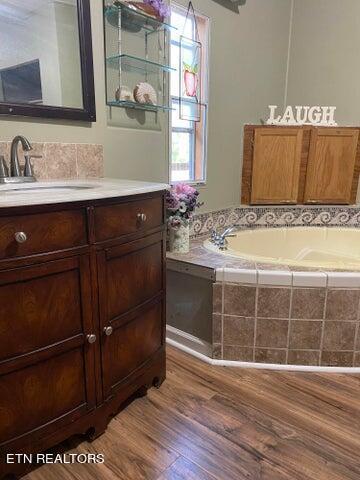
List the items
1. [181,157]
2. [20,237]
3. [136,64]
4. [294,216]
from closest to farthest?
[20,237]
[136,64]
[181,157]
[294,216]

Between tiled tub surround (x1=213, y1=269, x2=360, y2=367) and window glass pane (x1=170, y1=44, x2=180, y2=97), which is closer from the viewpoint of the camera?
tiled tub surround (x1=213, y1=269, x2=360, y2=367)

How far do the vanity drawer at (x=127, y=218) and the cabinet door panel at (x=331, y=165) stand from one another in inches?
73.5

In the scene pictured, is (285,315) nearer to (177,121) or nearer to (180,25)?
(177,121)

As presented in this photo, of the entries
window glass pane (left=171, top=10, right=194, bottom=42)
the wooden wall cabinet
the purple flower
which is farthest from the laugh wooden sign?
the purple flower

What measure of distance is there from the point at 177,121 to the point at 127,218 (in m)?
1.27

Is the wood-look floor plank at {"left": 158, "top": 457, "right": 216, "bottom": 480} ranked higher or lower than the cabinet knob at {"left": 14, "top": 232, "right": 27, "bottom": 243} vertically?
lower

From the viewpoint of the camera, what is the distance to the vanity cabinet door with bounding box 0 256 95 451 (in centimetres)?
97

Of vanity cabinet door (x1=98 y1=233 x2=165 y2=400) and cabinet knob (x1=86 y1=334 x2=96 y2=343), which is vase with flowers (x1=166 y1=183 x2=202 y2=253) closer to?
vanity cabinet door (x1=98 y1=233 x2=165 y2=400)

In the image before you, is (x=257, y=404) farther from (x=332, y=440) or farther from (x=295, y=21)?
(x=295, y=21)

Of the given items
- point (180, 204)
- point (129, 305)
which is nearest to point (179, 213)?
point (180, 204)

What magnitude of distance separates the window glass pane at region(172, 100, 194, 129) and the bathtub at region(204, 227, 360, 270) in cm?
90

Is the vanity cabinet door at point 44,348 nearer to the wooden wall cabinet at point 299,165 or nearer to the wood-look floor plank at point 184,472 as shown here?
the wood-look floor plank at point 184,472

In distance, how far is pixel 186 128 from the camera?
2.34 meters

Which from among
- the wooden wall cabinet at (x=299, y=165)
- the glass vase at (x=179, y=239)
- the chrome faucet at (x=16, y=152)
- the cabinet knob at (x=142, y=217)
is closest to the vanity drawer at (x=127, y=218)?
the cabinet knob at (x=142, y=217)
